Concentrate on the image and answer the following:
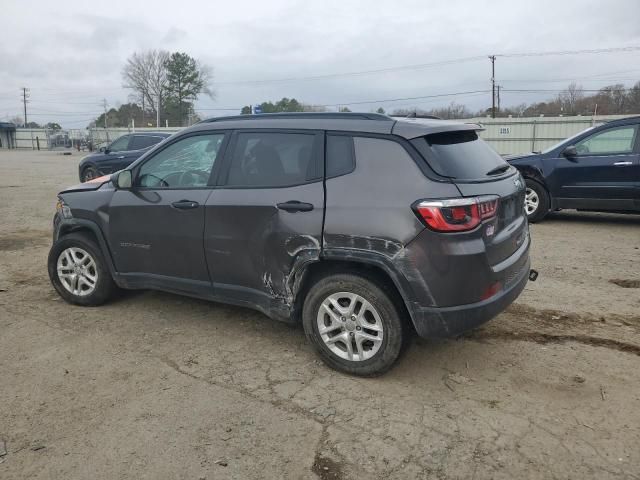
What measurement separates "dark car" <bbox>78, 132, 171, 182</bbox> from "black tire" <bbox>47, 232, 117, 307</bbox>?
34.7ft

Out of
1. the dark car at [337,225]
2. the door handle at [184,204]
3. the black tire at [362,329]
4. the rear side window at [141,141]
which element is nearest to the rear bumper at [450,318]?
the dark car at [337,225]

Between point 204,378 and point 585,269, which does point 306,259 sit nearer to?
point 204,378

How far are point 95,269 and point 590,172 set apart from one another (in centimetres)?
732

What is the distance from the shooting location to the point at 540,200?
8.80m

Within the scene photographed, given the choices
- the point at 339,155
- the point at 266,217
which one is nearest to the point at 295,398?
the point at 266,217

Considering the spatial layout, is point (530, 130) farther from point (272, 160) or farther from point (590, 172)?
point (272, 160)

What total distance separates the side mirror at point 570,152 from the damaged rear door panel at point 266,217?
20.7 feet

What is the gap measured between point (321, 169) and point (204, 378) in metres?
1.63

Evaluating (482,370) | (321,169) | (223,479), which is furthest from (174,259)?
(482,370)

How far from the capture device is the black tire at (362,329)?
341 cm

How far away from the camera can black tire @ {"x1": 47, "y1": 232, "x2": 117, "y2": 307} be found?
4840mm

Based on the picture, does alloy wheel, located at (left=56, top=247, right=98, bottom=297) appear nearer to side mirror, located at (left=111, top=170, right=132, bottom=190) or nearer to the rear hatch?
side mirror, located at (left=111, top=170, right=132, bottom=190)

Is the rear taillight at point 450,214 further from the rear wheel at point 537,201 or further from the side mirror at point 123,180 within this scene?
the rear wheel at point 537,201

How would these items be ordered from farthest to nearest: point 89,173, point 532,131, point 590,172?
1. point 532,131
2. point 89,173
3. point 590,172
